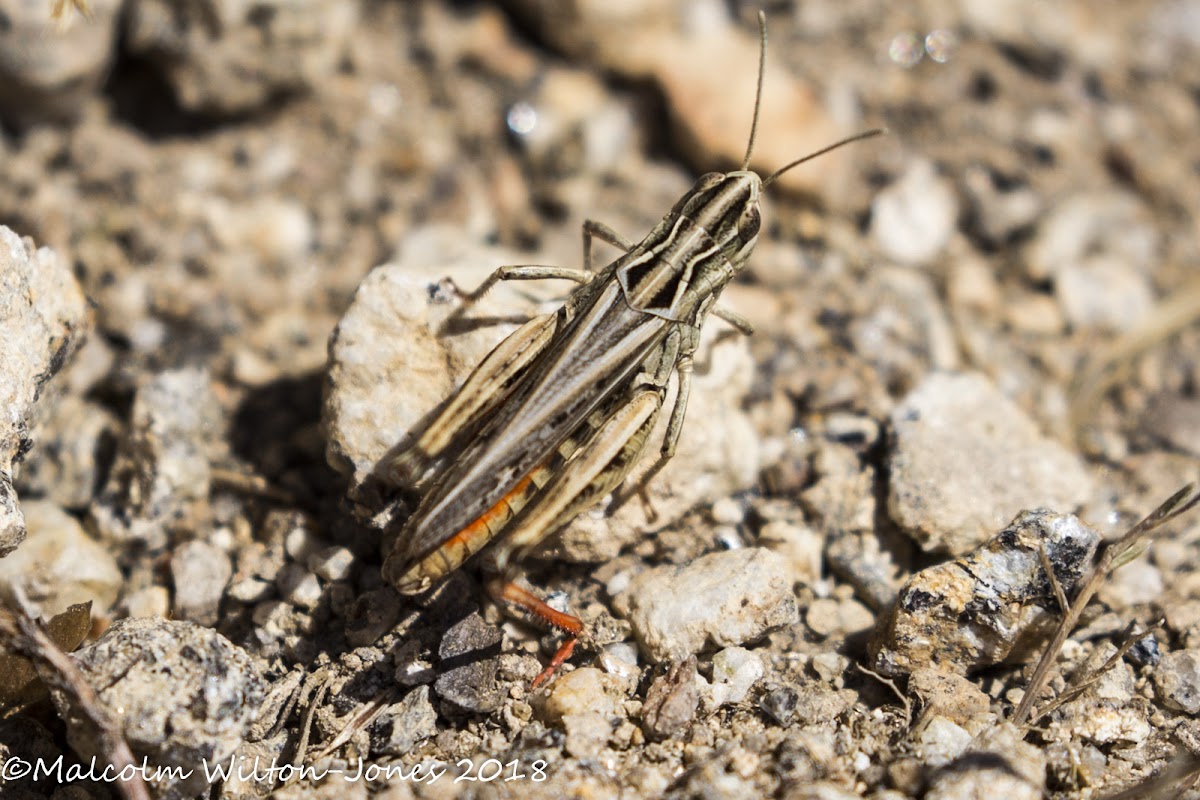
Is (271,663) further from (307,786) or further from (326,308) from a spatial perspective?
(326,308)

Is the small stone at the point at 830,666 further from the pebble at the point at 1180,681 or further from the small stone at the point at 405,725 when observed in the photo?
the small stone at the point at 405,725

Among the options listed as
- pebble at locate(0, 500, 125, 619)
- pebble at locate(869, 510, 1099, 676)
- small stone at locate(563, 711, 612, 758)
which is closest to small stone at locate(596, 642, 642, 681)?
small stone at locate(563, 711, 612, 758)

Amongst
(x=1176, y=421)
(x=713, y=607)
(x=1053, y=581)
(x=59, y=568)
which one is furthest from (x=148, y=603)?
(x=1176, y=421)

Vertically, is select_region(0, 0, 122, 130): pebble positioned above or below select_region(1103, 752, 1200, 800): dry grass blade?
below

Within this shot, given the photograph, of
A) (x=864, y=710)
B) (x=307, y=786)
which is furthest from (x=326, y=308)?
(x=864, y=710)

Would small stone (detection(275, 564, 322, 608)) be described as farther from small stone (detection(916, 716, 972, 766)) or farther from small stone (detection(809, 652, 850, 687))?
small stone (detection(916, 716, 972, 766))

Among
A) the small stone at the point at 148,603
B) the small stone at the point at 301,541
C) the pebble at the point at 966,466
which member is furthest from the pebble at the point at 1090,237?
the small stone at the point at 148,603
